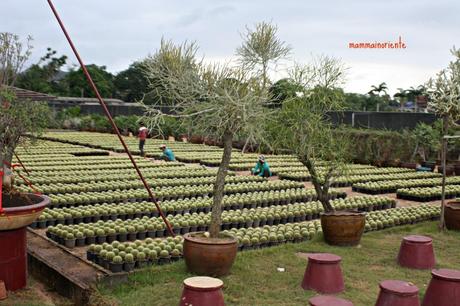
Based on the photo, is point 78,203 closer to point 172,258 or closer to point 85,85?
point 172,258

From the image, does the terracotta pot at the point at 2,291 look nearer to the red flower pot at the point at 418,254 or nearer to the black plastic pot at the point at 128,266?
the black plastic pot at the point at 128,266

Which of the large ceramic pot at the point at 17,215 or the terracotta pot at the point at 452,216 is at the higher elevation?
the large ceramic pot at the point at 17,215

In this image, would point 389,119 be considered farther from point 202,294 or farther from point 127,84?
point 127,84

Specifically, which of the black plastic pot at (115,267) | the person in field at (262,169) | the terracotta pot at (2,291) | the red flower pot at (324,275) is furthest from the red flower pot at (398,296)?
the person in field at (262,169)

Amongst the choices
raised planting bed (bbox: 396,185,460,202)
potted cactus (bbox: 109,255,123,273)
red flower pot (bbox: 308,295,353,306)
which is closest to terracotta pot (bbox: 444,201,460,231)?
raised planting bed (bbox: 396,185,460,202)

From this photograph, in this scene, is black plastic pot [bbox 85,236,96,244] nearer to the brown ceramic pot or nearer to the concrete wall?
the brown ceramic pot

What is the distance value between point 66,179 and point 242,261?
8.57m

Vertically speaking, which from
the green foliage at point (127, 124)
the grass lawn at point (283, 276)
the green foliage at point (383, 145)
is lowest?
the grass lawn at point (283, 276)

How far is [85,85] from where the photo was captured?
59875mm

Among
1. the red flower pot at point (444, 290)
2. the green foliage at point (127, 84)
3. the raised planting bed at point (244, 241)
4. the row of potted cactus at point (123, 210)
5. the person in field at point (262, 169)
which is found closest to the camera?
the red flower pot at point (444, 290)

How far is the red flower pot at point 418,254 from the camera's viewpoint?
7.39 meters

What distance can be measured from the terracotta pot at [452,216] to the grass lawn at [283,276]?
2.51 feet

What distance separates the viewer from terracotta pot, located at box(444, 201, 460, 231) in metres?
9.73

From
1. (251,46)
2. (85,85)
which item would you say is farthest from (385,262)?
(85,85)
